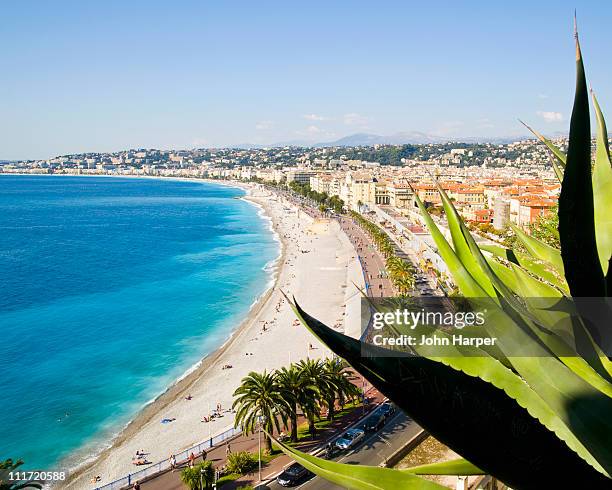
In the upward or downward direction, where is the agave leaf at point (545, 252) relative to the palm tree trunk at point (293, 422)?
upward

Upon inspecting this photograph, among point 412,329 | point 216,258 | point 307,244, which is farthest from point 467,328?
point 307,244

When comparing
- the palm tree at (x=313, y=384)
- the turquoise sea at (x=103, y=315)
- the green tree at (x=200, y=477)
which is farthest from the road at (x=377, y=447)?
the turquoise sea at (x=103, y=315)

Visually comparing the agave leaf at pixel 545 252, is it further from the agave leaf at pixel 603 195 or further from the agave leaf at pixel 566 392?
the agave leaf at pixel 566 392

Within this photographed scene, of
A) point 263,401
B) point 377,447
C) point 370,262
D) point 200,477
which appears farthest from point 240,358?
point 370,262

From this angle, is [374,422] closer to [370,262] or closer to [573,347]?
[573,347]

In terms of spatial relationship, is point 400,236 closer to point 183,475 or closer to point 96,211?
point 183,475

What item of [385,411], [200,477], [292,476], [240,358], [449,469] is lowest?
[240,358]
